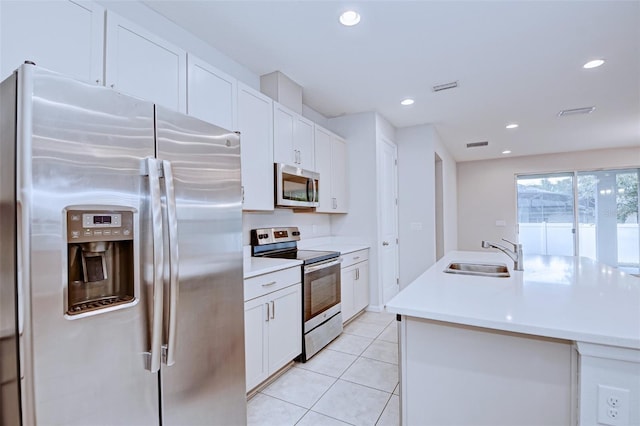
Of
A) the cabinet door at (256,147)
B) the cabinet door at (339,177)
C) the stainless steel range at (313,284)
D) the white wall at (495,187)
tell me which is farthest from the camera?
the white wall at (495,187)

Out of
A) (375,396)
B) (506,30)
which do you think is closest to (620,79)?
(506,30)

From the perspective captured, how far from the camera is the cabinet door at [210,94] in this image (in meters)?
2.06

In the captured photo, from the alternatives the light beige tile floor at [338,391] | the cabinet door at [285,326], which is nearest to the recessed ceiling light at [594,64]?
the light beige tile floor at [338,391]

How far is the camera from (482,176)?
7570 millimetres

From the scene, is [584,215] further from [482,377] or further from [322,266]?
[482,377]

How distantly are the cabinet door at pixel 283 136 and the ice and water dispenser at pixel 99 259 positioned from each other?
1785 mm

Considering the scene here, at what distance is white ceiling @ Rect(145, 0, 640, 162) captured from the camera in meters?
2.14

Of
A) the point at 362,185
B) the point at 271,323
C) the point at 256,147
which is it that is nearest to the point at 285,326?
the point at 271,323

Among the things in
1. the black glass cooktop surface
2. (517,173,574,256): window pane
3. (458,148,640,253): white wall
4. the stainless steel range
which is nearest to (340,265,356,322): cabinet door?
the stainless steel range

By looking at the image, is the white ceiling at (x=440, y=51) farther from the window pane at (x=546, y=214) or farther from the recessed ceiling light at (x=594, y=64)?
the window pane at (x=546, y=214)

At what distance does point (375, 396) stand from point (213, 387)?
1.16m

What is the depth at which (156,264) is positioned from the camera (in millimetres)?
1234

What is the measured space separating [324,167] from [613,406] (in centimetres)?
310

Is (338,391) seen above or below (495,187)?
below
